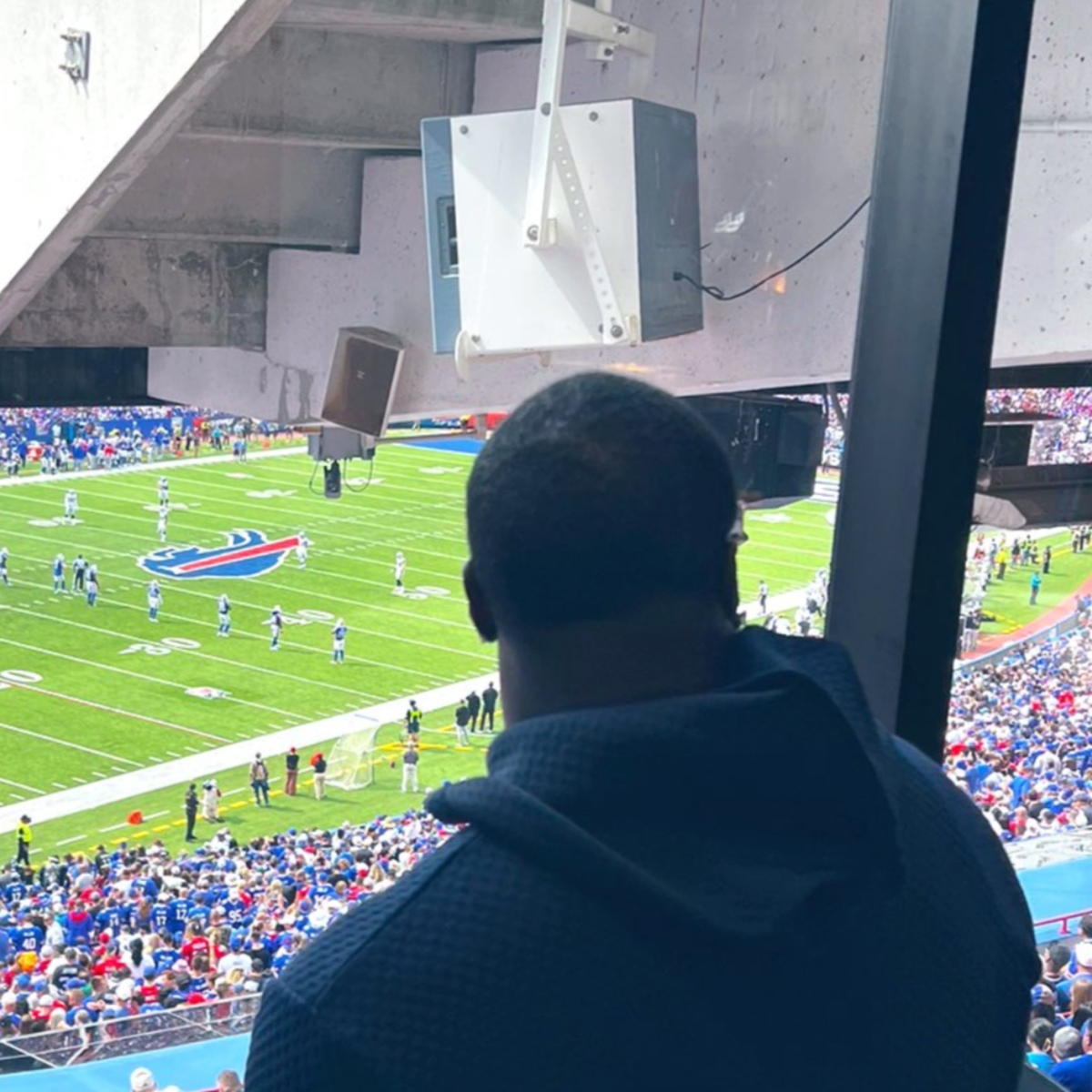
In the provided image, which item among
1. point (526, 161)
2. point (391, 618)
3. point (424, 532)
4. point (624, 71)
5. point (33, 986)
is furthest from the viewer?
point (424, 532)

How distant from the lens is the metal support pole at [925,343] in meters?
1.32

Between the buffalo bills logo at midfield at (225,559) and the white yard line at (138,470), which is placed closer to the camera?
the buffalo bills logo at midfield at (225,559)

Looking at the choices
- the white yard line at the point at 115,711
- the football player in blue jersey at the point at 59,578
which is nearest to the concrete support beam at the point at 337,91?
the white yard line at the point at 115,711

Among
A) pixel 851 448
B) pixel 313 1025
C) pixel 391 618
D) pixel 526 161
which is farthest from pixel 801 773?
pixel 391 618

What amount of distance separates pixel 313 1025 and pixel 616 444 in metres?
0.25

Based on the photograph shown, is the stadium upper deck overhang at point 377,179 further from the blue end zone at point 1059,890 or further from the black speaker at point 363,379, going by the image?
the blue end zone at point 1059,890

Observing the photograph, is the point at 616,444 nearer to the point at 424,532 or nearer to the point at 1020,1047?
the point at 1020,1047

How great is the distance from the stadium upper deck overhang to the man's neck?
190 cm

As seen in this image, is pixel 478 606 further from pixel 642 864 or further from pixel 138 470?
pixel 138 470

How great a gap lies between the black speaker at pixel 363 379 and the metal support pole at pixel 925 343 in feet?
7.74

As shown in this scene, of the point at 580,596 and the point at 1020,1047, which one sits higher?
the point at 580,596

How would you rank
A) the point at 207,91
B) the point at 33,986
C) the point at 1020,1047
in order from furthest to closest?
the point at 33,986 → the point at 207,91 → the point at 1020,1047

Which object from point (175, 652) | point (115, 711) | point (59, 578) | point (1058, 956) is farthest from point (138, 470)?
point (1058, 956)

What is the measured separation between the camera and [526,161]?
9.83 feet
